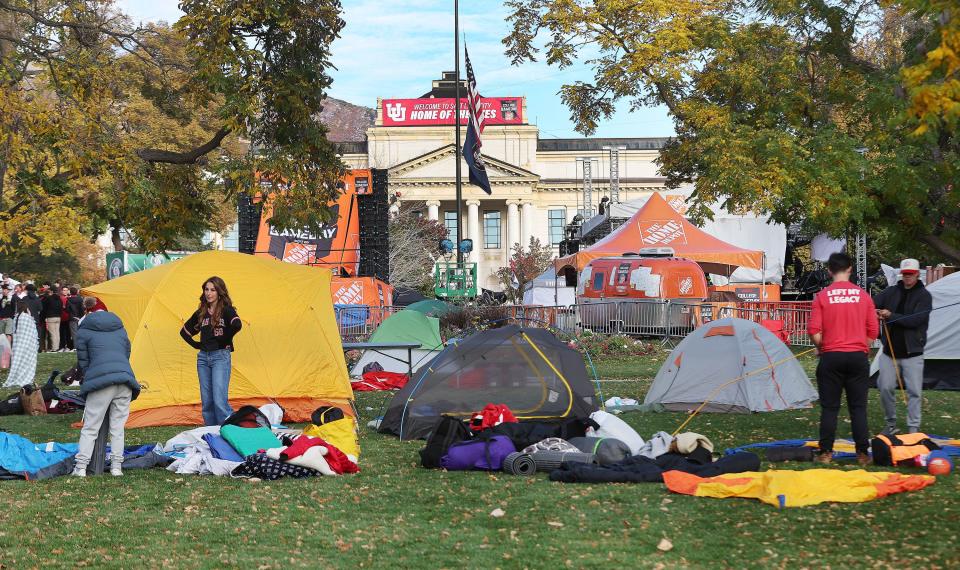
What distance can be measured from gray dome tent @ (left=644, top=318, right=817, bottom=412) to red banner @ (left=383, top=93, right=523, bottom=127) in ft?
220

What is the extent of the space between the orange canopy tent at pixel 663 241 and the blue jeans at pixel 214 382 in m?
17.6

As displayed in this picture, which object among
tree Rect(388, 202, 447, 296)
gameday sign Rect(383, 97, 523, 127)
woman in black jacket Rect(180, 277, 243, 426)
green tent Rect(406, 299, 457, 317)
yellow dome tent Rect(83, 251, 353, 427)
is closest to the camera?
woman in black jacket Rect(180, 277, 243, 426)

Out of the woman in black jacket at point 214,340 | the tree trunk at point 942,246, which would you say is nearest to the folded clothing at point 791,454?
the woman in black jacket at point 214,340

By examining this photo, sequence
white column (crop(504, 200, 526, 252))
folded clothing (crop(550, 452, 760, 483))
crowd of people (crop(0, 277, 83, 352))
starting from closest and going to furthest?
folded clothing (crop(550, 452, 760, 483)) → crowd of people (crop(0, 277, 83, 352)) → white column (crop(504, 200, 526, 252))

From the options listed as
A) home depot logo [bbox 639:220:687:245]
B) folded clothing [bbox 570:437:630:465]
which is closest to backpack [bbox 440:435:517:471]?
folded clothing [bbox 570:437:630:465]

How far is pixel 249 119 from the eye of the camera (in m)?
14.4

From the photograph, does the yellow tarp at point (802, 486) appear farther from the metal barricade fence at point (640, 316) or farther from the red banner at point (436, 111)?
the red banner at point (436, 111)

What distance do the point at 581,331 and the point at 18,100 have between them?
1500 centimetres

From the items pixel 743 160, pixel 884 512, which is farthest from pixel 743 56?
pixel 884 512

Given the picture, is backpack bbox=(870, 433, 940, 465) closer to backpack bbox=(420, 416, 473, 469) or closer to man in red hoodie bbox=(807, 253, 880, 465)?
man in red hoodie bbox=(807, 253, 880, 465)

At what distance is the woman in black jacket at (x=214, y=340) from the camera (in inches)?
463

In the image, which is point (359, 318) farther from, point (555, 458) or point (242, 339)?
point (555, 458)

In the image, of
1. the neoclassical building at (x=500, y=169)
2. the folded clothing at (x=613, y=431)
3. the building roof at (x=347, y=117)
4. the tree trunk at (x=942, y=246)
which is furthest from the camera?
the building roof at (x=347, y=117)

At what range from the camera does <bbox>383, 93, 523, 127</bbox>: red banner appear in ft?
266
